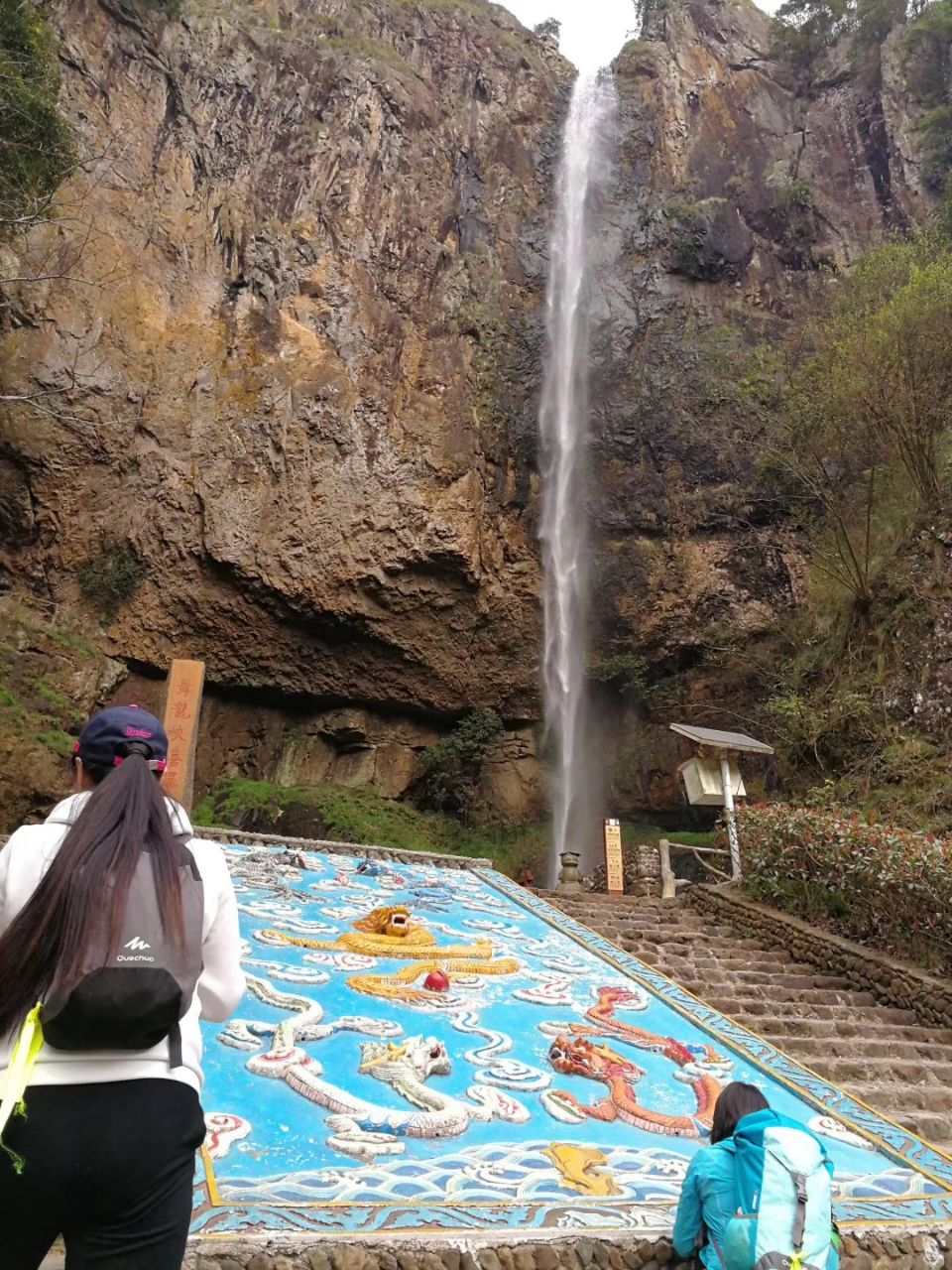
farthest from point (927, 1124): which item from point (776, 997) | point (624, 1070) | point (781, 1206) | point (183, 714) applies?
point (183, 714)

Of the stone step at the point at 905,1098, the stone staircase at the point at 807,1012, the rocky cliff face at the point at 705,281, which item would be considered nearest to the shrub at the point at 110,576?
the rocky cliff face at the point at 705,281

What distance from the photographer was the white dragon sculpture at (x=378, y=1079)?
3.10 meters

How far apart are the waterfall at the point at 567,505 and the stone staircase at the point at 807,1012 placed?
22.2 feet

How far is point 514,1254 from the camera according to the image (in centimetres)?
252

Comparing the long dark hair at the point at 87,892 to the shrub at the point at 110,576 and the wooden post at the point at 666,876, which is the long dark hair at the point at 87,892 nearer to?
the wooden post at the point at 666,876

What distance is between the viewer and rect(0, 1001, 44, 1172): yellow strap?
119cm

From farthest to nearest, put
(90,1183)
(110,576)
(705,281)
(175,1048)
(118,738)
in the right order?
1. (705,281)
2. (110,576)
3. (118,738)
4. (175,1048)
5. (90,1183)

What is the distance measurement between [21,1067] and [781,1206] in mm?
1771

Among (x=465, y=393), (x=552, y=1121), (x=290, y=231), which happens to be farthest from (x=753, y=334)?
(x=552, y=1121)

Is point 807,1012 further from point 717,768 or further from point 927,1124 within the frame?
point 717,768

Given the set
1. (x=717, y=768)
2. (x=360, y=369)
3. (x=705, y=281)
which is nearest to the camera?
(x=717, y=768)

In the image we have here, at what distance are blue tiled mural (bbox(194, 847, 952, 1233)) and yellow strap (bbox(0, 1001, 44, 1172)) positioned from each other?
58.6 inches

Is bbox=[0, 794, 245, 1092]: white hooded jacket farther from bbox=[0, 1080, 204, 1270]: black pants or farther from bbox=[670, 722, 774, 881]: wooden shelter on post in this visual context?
bbox=[670, 722, 774, 881]: wooden shelter on post

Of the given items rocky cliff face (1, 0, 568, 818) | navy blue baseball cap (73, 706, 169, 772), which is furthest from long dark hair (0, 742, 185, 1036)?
rocky cliff face (1, 0, 568, 818)
